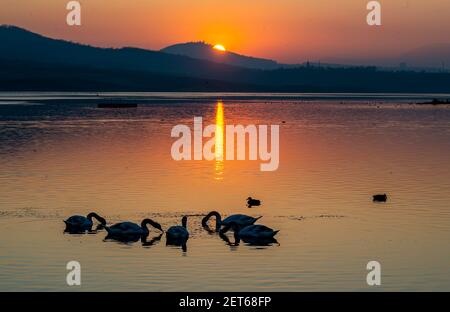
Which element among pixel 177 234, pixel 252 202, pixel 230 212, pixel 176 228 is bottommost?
pixel 177 234

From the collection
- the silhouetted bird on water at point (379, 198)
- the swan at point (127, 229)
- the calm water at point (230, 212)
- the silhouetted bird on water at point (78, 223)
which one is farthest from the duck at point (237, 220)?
the silhouetted bird on water at point (379, 198)

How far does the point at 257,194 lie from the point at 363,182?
5.86 metres

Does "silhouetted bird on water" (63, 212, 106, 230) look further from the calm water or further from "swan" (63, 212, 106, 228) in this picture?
the calm water

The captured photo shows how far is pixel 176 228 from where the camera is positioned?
23.0 m

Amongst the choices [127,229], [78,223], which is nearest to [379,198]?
[127,229]

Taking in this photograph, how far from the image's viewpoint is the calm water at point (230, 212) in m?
19.0

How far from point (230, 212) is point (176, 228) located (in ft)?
17.2

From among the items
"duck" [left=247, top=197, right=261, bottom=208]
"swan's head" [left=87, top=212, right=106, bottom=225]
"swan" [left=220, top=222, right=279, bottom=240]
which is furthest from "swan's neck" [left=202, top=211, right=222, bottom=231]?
"swan's head" [left=87, top=212, right=106, bottom=225]

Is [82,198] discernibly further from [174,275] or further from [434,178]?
[434,178]

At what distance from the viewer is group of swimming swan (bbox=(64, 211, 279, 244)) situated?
23078 millimetres

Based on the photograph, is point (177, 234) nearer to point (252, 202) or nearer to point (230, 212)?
point (230, 212)

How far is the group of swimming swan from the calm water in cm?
41

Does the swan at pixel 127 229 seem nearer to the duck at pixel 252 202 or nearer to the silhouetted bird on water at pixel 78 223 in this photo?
the silhouetted bird on water at pixel 78 223
